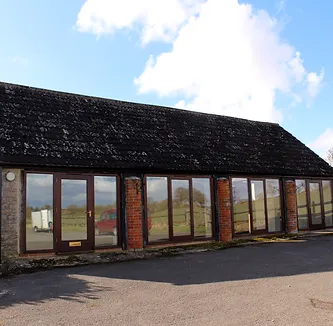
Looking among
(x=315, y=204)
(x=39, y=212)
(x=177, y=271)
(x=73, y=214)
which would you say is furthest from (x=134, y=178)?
(x=315, y=204)

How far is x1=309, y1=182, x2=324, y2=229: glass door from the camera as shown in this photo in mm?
16453

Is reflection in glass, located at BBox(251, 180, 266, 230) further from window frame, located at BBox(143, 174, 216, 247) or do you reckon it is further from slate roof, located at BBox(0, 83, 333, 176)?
window frame, located at BBox(143, 174, 216, 247)

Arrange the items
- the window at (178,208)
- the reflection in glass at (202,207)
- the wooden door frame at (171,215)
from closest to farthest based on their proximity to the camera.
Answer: the window at (178,208), the wooden door frame at (171,215), the reflection in glass at (202,207)

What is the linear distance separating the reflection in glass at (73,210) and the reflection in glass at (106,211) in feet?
1.32

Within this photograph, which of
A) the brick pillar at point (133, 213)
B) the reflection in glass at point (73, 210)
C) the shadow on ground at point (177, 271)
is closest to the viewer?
the shadow on ground at point (177, 271)

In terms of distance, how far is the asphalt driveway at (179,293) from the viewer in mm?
5281

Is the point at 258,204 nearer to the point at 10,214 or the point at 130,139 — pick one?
the point at 130,139

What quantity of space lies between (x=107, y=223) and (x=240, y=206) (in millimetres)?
5505

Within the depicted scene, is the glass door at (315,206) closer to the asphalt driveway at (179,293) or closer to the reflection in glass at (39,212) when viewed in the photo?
the asphalt driveway at (179,293)

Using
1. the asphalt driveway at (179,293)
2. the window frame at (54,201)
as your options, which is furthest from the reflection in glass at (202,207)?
the asphalt driveway at (179,293)

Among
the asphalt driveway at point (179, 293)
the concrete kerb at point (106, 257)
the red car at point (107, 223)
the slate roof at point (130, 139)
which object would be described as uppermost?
the slate roof at point (130, 139)

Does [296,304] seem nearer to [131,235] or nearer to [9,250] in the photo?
[131,235]

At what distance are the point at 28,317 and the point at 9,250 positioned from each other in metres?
4.85

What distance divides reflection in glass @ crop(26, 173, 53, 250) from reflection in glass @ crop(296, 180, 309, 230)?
34.8ft
